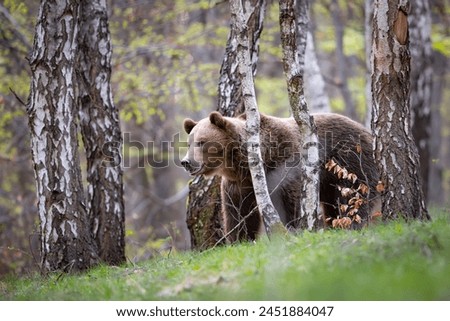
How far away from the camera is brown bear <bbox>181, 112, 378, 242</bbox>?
28.3 ft

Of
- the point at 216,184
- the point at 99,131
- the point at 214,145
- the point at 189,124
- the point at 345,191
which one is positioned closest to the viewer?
the point at 345,191

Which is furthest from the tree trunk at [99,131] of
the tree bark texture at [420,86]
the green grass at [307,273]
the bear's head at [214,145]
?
the tree bark texture at [420,86]

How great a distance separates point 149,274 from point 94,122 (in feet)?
10.8

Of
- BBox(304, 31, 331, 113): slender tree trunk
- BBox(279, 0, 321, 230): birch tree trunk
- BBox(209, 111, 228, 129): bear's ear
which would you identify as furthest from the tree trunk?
BBox(304, 31, 331, 113): slender tree trunk

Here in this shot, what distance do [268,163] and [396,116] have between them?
227cm

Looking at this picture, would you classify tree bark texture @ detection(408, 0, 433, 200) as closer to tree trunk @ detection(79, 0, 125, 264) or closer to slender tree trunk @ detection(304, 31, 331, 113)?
→ slender tree trunk @ detection(304, 31, 331, 113)

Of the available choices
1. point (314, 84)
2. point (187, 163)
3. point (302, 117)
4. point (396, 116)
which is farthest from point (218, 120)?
point (314, 84)

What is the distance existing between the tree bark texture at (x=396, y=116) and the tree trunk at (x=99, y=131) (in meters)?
3.99

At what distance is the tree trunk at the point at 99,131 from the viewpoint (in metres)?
9.09

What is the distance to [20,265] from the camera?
35.9ft

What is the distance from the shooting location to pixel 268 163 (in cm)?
883

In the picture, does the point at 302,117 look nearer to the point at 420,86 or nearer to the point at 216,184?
the point at 216,184

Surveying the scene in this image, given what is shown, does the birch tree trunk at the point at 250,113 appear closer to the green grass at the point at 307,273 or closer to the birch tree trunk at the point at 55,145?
the green grass at the point at 307,273
